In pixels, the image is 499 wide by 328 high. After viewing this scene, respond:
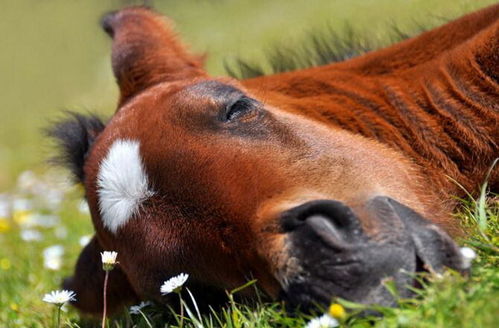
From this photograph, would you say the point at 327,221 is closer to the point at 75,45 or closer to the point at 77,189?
the point at 77,189

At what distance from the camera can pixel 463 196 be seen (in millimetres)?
3861

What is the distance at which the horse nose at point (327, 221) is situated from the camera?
268 cm

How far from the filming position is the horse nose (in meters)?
2.68

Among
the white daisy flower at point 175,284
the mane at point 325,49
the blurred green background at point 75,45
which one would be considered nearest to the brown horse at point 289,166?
the white daisy flower at point 175,284

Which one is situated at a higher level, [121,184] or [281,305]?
[121,184]

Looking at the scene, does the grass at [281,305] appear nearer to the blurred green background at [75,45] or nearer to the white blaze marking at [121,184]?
the white blaze marking at [121,184]

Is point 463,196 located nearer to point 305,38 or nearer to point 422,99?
point 422,99

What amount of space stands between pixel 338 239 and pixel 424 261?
0.35m

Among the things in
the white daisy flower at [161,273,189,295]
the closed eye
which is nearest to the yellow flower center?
the white daisy flower at [161,273,189,295]

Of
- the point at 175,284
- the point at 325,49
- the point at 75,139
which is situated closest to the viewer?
the point at 175,284

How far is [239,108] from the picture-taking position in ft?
12.2

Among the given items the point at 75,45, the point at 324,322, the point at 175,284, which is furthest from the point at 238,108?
the point at 75,45

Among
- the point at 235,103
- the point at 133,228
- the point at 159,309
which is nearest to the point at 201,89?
the point at 235,103

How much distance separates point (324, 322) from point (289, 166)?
0.81m
